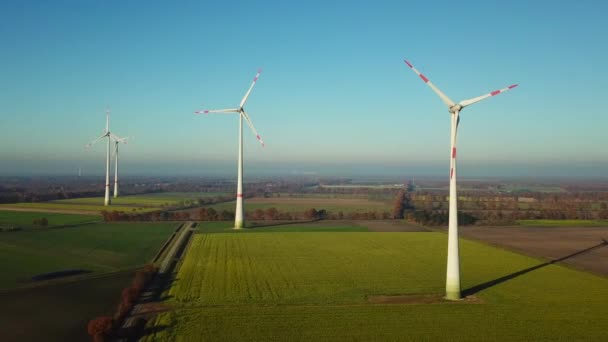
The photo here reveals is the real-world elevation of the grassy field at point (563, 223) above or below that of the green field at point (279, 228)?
above

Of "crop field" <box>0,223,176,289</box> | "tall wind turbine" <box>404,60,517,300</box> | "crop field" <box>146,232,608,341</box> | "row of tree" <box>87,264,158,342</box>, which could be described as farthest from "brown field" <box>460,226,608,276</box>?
"crop field" <box>0,223,176,289</box>

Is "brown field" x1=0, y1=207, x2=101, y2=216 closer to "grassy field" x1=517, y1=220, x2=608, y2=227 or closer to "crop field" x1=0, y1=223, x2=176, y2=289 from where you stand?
"crop field" x1=0, y1=223, x2=176, y2=289

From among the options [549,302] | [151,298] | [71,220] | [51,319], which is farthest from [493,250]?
[71,220]

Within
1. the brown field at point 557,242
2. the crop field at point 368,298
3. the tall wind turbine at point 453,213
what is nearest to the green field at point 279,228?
the brown field at point 557,242

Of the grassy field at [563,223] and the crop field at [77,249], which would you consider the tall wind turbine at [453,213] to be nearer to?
the crop field at [77,249]

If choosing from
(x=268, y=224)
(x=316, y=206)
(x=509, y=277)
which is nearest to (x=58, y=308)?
(x=509, y=277)

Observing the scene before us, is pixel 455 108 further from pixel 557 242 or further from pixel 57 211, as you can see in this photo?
pixel 57 211
